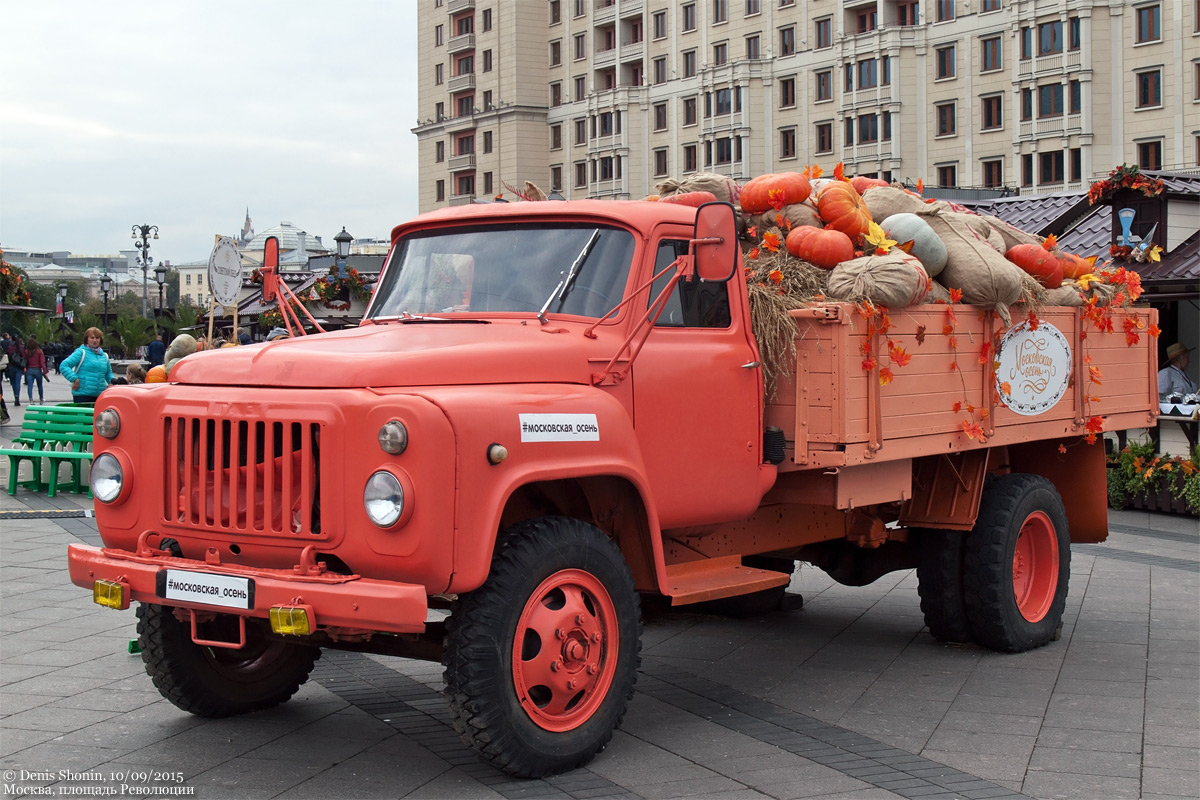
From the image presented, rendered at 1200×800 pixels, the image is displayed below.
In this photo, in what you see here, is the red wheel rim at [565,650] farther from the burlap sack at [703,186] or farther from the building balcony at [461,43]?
the building balcony at [461,43]

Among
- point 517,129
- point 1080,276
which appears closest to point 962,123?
point 517,129

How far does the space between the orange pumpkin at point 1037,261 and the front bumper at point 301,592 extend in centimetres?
482

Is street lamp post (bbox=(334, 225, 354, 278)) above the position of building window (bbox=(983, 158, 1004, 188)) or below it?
below

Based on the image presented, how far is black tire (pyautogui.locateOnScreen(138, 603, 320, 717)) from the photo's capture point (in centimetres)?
596

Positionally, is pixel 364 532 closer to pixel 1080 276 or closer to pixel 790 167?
pixel 1080 276

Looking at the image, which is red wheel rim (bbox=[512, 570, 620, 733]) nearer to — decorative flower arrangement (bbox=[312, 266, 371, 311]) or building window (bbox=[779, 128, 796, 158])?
decorative flower arrangement (bbox=[312, 266, 371, 311])

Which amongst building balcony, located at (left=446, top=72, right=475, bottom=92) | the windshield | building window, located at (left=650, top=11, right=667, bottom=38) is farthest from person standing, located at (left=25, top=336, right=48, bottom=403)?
building balcony, located at (left=446, top=72, right=475, bottom=92)

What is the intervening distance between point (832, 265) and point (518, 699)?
3.01m

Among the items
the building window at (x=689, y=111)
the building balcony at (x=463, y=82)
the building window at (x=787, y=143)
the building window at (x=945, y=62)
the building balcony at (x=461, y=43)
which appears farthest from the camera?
the building balcony at (x=463, y=82)

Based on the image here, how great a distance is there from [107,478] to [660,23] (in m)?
76.5

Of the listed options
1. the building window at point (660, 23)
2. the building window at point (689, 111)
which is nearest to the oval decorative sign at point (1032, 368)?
the building window at point (689, 111)

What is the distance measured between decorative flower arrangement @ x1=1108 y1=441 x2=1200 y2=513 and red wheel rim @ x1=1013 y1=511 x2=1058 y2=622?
243 inches

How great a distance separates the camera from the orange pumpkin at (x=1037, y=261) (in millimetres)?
8070

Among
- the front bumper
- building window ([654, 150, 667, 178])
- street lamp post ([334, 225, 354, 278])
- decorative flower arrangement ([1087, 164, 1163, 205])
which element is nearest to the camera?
the front bumper
